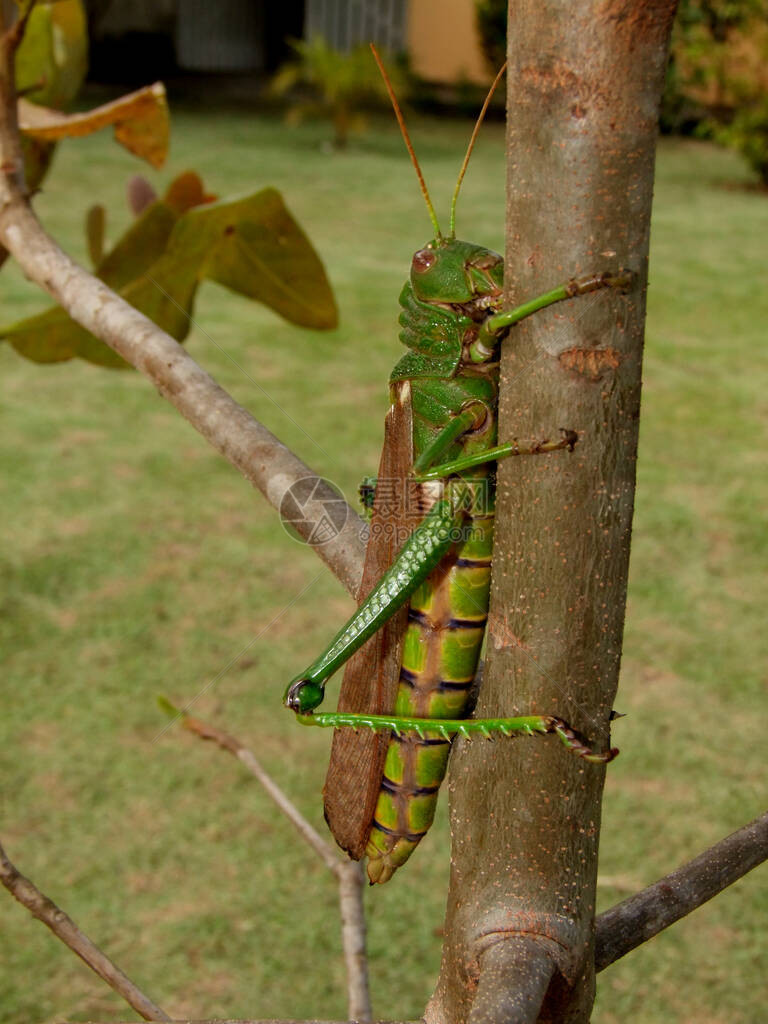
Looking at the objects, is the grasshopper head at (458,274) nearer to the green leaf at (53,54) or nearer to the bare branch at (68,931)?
the bare branch at (68,931)

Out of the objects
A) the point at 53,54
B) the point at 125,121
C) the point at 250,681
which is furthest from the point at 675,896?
the point at 250,681

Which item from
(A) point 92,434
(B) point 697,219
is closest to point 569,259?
(A) point 92,434

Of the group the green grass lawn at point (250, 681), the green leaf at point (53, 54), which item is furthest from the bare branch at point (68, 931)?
the green grass lawn at point (250, 681)

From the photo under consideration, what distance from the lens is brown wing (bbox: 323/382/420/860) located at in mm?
743

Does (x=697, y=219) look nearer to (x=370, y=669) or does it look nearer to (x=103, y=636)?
(x=103, y=636)

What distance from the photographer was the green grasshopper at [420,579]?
0.70m

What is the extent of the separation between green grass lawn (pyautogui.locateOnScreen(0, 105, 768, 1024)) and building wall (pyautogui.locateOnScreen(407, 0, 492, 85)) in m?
8.94

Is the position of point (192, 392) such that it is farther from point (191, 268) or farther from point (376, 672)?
point (191, 268)

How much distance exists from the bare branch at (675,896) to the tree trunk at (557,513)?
0.06m

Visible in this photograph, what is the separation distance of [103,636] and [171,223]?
5.83 feet

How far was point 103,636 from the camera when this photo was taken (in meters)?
2.83

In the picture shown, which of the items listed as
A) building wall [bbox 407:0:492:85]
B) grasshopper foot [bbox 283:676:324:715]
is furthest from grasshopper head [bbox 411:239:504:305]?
building wall [bbox 407:0:492:85]

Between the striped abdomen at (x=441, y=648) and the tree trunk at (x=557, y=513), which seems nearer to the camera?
the tree trunk at (x=557, y=513)

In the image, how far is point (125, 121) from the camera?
4.13ft
